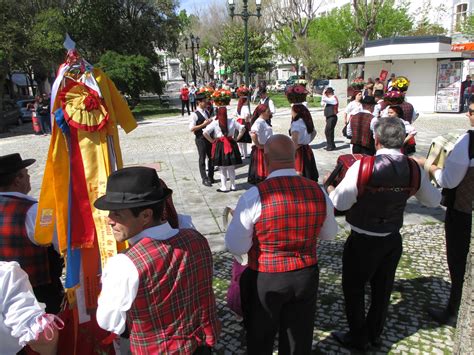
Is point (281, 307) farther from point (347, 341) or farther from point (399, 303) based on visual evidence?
point (399, 303)

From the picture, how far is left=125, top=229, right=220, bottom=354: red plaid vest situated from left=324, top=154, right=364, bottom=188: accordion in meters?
1.43

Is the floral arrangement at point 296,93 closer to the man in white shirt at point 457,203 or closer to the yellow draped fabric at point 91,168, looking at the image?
the man in white shirt at point 457,203

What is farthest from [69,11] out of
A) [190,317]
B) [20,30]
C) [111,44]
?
[190,317]

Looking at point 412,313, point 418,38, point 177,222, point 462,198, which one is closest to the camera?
point 177,222

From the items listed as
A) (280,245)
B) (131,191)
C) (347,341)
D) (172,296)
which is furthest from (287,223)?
(347,341)

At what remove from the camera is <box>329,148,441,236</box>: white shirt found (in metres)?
2.72

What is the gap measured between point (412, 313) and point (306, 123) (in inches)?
142

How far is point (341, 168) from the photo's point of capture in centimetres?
299

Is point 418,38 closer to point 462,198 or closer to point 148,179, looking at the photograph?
point 462,198

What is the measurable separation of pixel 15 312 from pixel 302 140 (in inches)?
209

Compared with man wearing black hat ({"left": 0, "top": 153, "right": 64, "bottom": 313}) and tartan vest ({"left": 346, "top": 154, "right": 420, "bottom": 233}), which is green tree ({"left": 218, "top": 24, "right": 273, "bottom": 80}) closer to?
tartan vest ({"left": 346, "top": 154, "right": 420, "bottom": 233})

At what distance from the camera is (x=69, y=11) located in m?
24.9

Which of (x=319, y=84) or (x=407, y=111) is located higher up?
(x=319, y=84)

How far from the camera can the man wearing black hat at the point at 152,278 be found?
1.74m
